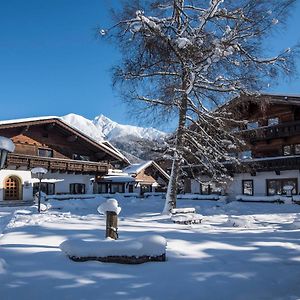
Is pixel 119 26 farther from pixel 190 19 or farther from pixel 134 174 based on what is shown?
pixel 134 174

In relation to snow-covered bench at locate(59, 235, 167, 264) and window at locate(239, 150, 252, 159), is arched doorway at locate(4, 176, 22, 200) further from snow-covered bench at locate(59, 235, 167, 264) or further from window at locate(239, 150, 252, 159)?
snow-covered bench at locate(59, 235, 167, 264)

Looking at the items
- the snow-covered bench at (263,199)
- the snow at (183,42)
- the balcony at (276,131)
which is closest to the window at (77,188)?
the snow-covered bench at (263,199)

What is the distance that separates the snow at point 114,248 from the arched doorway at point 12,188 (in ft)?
75.1

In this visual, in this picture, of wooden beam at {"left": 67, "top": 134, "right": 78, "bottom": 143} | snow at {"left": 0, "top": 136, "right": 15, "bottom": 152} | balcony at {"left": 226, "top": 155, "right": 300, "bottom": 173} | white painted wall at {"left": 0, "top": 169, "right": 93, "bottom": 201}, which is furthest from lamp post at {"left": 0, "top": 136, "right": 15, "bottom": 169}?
wooden beam at {"left": 67, "top": 134, "right": 78, "bottom": 143}

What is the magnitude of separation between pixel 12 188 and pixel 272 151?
21039mm

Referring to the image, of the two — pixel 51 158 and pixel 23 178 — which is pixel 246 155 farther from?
pixel 23 178

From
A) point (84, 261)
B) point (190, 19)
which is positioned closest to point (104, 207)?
point (84, 261)

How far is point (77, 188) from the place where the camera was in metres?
32.4

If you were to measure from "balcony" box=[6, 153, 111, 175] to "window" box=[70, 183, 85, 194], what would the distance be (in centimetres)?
152

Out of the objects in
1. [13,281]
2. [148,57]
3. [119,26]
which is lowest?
[13,281]

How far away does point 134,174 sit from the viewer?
3975 cm

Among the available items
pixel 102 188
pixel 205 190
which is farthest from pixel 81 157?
pixel 205 190

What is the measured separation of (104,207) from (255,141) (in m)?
24.5

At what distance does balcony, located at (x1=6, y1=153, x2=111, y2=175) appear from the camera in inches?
1029
